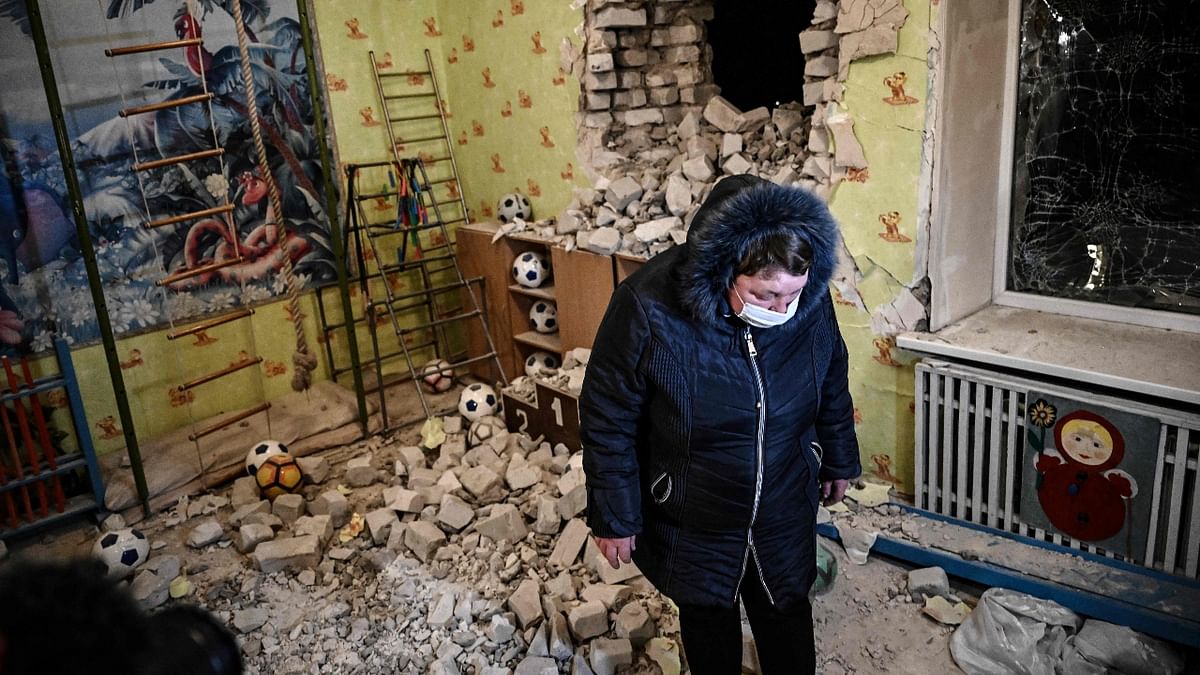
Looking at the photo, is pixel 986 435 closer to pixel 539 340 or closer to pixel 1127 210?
pixel 1127 210

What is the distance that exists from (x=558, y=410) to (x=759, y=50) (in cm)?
225

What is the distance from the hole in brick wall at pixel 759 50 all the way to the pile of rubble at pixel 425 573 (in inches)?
86.9

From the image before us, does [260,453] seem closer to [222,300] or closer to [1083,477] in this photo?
[222,300]

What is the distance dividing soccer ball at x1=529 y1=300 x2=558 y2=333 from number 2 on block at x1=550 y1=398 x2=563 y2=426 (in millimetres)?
831

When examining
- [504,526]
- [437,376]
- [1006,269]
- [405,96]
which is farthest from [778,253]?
[405,96]

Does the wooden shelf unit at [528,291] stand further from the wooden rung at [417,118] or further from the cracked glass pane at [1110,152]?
the cracked glass pane at [1110,152]

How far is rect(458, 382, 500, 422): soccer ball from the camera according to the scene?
15.4 feet

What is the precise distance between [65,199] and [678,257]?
3470mm

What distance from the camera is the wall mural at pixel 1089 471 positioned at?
2684 mm

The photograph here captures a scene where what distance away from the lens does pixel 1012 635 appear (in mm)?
2652

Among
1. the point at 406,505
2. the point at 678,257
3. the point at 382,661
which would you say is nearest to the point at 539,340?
the point at 406,505

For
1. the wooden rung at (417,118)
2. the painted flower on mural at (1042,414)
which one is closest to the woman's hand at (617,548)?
the painted flower on mural at (1042,414)

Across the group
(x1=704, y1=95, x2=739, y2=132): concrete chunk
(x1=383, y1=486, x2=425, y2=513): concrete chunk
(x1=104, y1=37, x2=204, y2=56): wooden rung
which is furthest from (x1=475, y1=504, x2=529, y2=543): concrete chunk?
(x1=104, y1=37, x2=204, y2=56): wooden rung

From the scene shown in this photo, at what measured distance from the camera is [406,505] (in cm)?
372
